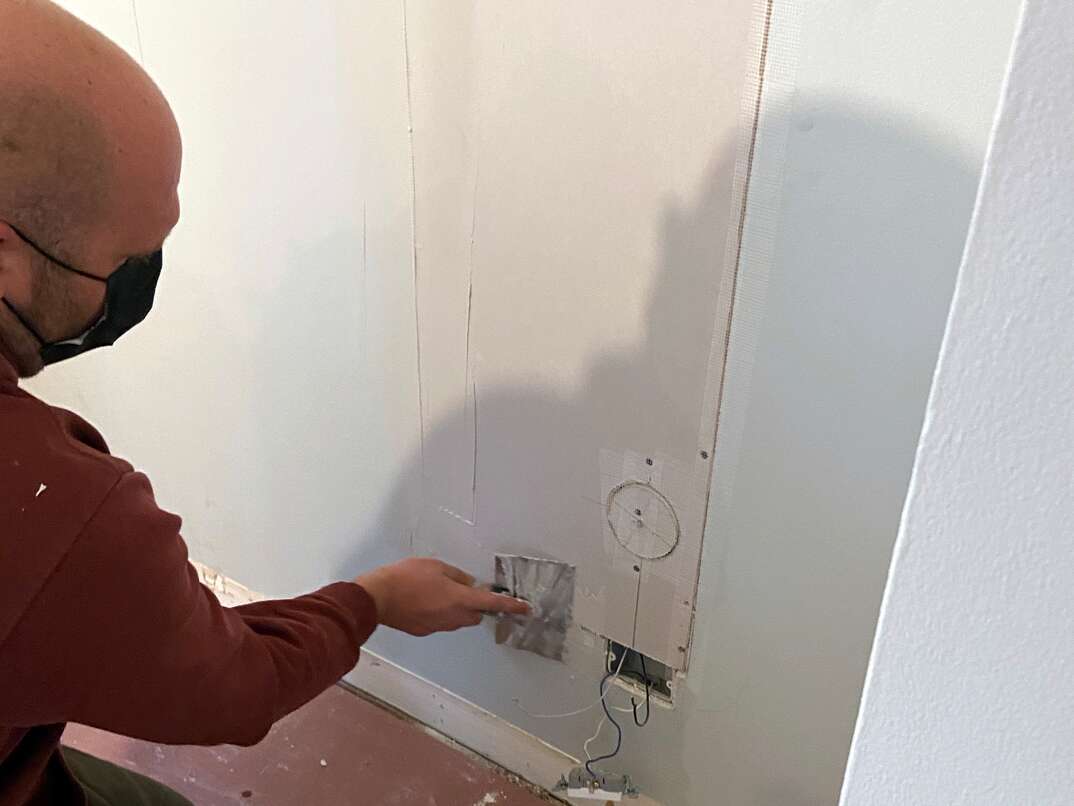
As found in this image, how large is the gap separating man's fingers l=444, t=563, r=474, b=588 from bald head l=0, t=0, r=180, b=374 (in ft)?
1.84

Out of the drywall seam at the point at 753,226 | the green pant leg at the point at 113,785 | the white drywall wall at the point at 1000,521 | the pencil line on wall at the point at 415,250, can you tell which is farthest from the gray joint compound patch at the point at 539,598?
the white drywall wall at the point at 1000,521

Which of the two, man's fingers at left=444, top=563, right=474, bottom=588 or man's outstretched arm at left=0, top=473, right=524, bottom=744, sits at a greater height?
man's outstretched arm at left=0, top=473, right=524, bottom=744

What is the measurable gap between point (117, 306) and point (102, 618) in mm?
296

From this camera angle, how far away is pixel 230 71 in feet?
3.91

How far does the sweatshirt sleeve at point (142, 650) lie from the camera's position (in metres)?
0.75

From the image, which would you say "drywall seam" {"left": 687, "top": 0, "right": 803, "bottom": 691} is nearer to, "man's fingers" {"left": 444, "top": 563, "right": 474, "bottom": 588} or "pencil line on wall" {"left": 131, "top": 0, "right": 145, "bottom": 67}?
"man's fingers" {"left": 444, "top": 563, "right": 474, "bottom": 588}

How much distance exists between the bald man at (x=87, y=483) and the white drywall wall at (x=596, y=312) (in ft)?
1.09

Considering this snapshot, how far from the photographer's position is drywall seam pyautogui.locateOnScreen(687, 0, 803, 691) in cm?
79

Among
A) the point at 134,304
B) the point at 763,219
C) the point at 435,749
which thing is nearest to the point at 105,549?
the point at 134,304

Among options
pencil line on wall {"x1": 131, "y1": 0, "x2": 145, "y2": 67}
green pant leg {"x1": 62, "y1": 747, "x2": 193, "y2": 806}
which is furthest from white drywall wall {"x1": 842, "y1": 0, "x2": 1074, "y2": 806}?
pencil line on wall {"x1": 131, "y1": 0, "x2": 145, "y2": 67}

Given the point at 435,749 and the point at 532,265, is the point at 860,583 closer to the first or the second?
the point at 532,265

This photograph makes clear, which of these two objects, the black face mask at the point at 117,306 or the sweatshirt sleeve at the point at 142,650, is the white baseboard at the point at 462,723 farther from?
the black face mask at the point at 117,306

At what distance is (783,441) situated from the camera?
3.09ft

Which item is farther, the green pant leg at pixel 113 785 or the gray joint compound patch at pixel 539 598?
the gray joint compound patch at pixel 539 598
